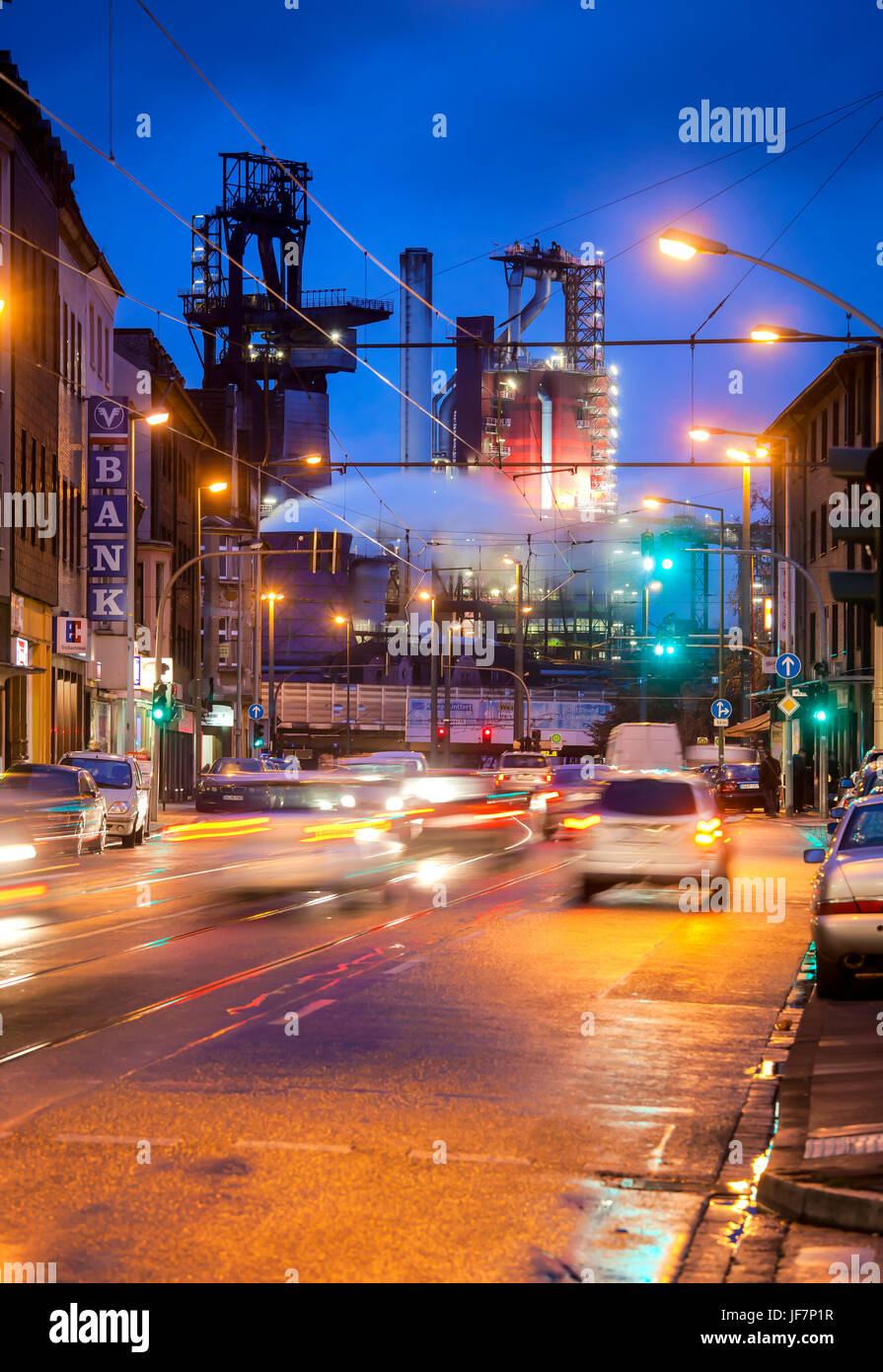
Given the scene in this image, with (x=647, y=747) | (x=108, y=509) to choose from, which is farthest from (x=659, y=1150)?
(x=108, y=509)

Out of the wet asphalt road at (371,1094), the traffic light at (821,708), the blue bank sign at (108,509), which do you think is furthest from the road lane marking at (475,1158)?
the blue bank sign at (108,509)

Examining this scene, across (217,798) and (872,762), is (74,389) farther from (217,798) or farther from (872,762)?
(872,762)

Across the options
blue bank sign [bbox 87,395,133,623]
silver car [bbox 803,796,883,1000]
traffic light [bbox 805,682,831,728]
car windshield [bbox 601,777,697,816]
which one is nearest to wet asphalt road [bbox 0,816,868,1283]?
silver car [bbox 803,796,883,1000]

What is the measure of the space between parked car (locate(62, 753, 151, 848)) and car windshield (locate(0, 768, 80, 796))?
5.80 metres

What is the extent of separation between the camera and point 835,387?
56875 mm

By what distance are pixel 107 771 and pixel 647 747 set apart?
14011 millimetres

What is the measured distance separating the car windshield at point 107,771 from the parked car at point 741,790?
2193 centimetres

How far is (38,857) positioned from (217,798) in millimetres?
23121

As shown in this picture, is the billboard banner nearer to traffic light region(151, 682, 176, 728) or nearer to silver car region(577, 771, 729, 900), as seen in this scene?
traffic light region(151, 682, 176, 728)

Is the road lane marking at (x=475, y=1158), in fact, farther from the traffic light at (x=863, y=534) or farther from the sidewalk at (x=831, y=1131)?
the traffic light at (x=863, y=534)

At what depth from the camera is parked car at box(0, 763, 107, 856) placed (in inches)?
989

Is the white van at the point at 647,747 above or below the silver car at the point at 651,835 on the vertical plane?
above

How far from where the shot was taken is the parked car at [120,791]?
3322 centimetres

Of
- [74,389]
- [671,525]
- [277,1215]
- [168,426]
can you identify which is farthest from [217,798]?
[671,525]
